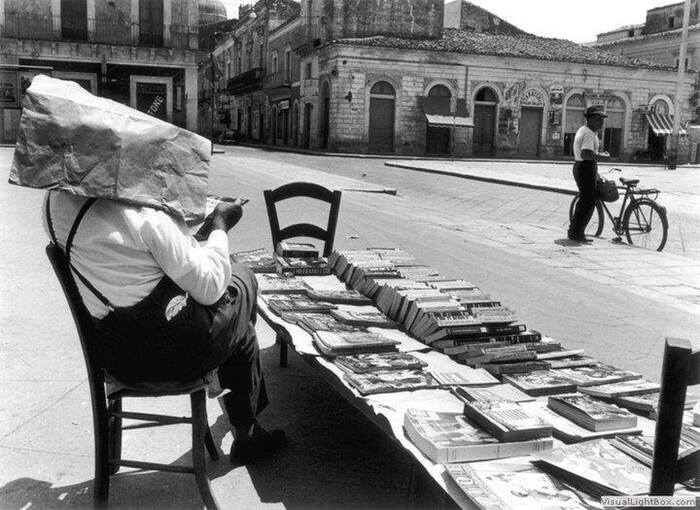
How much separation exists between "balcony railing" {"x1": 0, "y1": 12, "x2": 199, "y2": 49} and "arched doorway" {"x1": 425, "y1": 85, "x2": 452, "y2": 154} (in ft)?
38.6

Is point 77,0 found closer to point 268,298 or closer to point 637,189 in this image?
point 637,189

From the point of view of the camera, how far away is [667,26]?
171 feet

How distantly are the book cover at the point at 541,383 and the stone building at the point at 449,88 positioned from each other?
3280cm

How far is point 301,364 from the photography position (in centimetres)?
447

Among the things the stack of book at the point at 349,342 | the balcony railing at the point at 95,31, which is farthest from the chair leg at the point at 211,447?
the balcony railing at the point at 95,31

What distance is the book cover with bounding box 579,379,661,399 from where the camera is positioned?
2.81 metres

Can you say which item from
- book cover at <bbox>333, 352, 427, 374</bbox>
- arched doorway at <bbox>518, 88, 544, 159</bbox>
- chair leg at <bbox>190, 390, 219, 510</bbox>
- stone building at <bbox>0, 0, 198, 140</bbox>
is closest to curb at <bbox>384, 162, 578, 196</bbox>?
book cover at <bbox>333, 352, 427, 374</bbox>

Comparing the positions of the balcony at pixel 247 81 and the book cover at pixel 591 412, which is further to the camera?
the balcony at pixel 247 81

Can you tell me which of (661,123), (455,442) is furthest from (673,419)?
(661,123)

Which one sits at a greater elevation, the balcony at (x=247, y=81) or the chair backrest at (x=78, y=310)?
the balcony at (x=247, y=81)

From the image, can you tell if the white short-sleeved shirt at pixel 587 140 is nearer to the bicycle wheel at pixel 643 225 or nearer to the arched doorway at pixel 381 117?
the bicycle wheel at pixel 643 225

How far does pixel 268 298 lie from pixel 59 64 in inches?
1325

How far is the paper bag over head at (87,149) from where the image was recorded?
2.27 m

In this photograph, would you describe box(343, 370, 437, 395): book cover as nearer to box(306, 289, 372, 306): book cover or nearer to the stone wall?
box(306, 289, 372, 306): book cover
